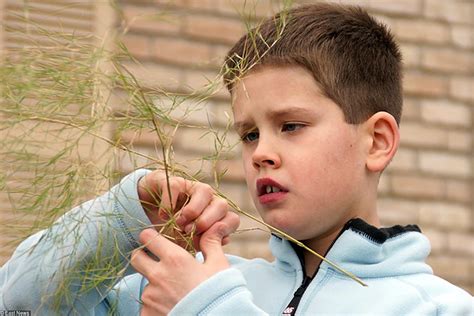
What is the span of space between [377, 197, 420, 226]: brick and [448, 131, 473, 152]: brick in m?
0.28

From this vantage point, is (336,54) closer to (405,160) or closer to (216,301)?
(216,301)

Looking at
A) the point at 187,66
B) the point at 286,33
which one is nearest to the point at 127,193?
the point at 286,33

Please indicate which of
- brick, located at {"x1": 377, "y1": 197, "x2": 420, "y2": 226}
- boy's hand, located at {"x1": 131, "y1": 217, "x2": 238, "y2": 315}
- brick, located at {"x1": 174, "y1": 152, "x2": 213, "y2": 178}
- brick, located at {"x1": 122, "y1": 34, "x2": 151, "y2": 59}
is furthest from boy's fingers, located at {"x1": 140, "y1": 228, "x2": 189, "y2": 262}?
brick, located at {"x1": 377, "y1": 197, "x2": 420, "y2": 226}

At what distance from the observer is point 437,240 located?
13.5 ft

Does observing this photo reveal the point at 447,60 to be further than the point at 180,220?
Yes

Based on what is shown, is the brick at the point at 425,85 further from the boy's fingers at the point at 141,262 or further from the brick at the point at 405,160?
the boy's fingers at the point at 141,262

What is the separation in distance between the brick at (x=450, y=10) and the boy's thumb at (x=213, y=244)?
2774 millimetres

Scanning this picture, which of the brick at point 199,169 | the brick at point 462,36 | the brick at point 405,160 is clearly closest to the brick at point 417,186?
the brick at point 405,160

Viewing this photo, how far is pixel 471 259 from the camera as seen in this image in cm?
418

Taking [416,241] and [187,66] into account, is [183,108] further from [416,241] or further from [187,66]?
[187,66]

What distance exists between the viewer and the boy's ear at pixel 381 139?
1822mm

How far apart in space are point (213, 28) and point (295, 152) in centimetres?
211

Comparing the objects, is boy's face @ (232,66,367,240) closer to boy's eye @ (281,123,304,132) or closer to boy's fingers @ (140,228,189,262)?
boy's eye @ (281,123,304,132)

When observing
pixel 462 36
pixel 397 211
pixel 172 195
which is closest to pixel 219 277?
pixel 172 195
